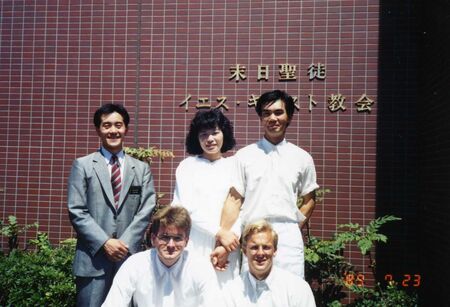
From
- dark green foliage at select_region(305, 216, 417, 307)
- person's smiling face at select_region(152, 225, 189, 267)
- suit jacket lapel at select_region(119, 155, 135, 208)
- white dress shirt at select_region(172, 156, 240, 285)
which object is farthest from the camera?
dark green foliage at select_region(305, 216, 417, 307)

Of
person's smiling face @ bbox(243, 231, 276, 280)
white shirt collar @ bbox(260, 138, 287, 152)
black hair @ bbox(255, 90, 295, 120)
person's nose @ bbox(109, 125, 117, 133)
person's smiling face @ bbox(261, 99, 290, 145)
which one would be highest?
black hair @ bbox(255, 90, 295, 120)

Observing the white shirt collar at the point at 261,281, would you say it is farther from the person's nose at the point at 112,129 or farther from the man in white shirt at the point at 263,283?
the person's nose at the point at 112,129

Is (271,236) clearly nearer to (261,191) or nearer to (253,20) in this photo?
(261,191)

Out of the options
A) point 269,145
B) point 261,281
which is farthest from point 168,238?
point 269,145

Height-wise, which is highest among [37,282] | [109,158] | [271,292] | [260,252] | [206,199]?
[109,158]

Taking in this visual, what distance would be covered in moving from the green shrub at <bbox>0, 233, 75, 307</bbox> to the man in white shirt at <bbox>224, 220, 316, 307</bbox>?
2112 mm

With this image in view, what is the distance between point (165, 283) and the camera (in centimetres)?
260

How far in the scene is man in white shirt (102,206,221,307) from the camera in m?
2.53

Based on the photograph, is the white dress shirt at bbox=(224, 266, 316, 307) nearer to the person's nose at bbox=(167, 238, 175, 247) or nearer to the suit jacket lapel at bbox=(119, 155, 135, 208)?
the person's nose at bbox=(167, 238, 175, 247)

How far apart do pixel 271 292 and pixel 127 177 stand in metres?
1.29

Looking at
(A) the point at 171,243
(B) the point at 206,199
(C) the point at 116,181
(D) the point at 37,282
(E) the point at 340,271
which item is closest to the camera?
(A) the point at 171,243

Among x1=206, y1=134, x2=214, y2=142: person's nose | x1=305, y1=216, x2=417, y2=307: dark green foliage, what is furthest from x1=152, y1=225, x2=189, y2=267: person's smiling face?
x1=305, y1=216, x2=417, y2=307: dark green foliage

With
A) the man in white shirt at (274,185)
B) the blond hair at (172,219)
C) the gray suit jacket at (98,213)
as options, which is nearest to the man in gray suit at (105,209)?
the gray suit jacket at (98,213)

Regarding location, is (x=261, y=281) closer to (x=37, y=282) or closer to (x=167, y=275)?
(x=167, y=275)
